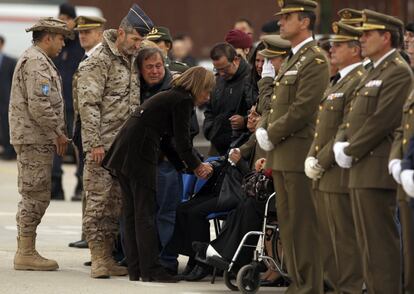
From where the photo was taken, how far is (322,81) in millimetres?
9680

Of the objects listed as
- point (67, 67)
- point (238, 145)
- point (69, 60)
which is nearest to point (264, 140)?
point (238, 145)

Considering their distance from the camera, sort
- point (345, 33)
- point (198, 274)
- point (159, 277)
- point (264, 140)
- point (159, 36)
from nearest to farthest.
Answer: point (345, 33) < point (264, 140) < point (159, 277) < point (198, 274) < point (159, 36)

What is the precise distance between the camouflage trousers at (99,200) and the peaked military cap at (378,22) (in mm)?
2985

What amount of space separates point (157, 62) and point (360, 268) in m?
2.75

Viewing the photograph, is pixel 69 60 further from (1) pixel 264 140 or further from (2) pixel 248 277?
(1) pixel 264 140

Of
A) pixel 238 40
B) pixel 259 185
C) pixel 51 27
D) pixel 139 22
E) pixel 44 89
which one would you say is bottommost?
pixel 259 185

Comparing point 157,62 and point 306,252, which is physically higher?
point 157,62

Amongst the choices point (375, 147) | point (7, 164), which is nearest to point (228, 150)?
point (375, 147)

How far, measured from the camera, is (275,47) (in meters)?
10.7

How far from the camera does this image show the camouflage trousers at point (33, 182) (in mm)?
11414

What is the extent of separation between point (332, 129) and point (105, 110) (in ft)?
8.26

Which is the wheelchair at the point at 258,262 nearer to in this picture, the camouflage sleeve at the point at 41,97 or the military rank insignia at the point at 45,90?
the camouflage sleeve at the point at 41,97

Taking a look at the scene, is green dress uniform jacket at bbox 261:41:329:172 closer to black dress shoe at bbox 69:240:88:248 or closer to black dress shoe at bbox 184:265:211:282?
black dress shoe at bbox 184:265:211:282

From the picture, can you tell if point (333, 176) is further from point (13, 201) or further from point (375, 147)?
point (13, 201)
